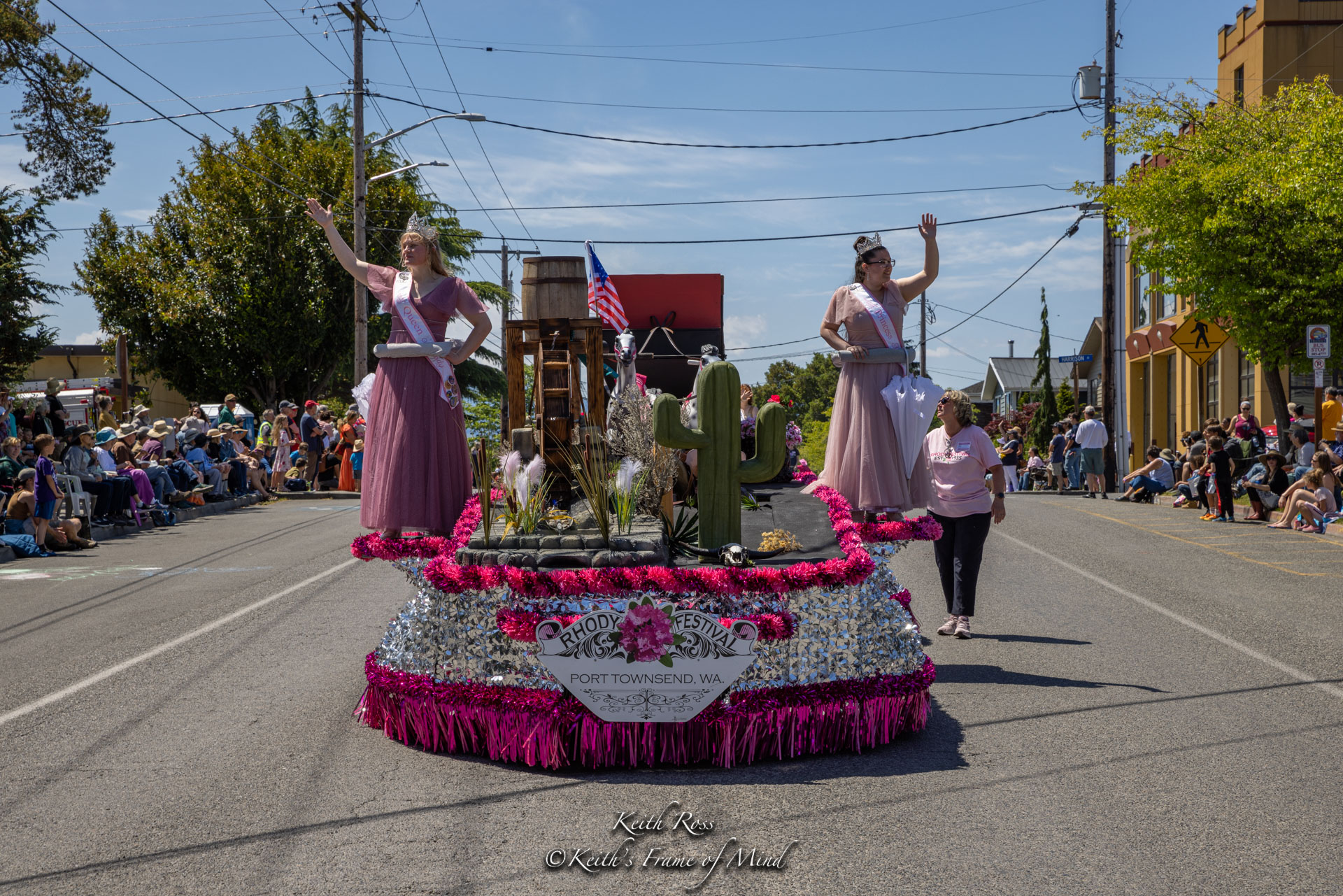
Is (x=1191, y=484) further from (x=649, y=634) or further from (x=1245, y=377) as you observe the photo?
(x=649, y=634)

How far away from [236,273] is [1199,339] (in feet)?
85.6

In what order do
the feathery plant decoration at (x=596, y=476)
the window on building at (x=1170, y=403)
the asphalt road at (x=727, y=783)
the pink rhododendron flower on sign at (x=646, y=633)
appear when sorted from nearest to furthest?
the asphalt road at (x=727, y=783) → the pink rhododendron flower on sign at (x=646, y=633) → the feathery plant decoration at (x=596, y=476) → the window on building at (x=1170, y=403)

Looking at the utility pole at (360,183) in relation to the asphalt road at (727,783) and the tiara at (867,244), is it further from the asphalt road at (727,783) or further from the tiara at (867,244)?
the tiara at (867,244)

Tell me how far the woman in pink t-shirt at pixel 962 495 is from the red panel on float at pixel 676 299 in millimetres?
7066

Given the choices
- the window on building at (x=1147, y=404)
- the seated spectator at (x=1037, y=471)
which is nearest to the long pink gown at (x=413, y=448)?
the seated spectator at (x=1037, y=471)

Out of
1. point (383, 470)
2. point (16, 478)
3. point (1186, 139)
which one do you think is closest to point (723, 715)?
point (383, 470)

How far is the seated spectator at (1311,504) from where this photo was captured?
1680 centimetres

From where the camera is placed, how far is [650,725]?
17.9 feet

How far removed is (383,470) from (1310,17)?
111 feet

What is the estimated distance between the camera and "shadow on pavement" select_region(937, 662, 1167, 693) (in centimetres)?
709

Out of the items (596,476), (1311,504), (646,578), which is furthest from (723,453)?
(1311,504)

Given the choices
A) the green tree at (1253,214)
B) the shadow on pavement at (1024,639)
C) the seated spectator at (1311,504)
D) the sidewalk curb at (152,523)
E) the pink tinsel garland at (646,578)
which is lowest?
the shadow on pavement at (1024,639)

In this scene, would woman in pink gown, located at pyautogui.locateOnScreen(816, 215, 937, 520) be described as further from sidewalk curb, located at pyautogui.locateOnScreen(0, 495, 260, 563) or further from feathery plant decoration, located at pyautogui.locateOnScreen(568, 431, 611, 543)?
sidewalk curb, located at pyautogui.locateOnScreen(0, 495, 260, 563)

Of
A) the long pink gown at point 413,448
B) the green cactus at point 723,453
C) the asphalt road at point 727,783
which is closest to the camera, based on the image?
the asphalt road at point 727,783
